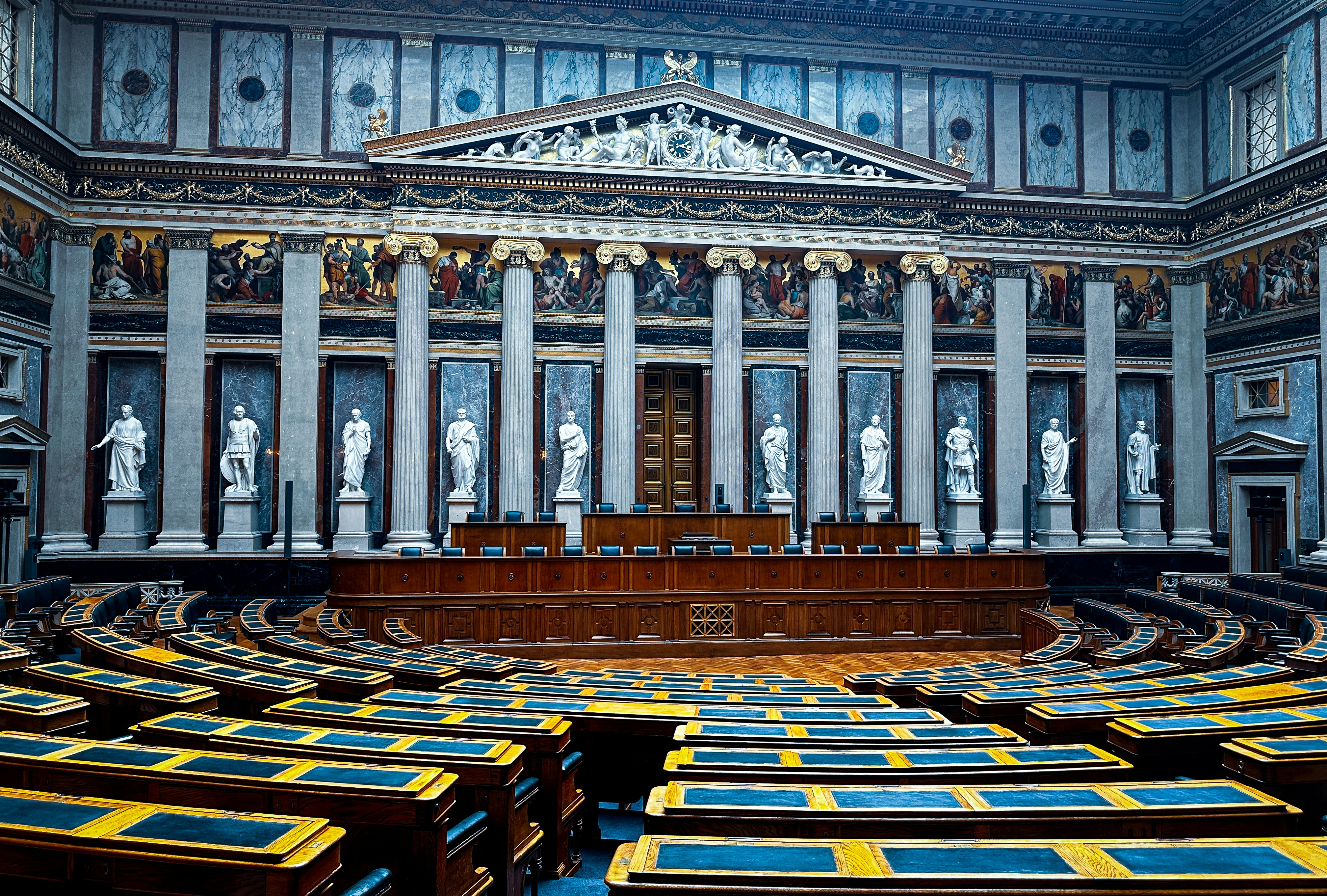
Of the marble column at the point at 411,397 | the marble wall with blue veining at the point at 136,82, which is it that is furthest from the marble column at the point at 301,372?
the marble wall with blue veining at the point at 136,82

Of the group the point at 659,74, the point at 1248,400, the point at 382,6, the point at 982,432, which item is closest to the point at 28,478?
the point at 382,6

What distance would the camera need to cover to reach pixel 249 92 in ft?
63.3

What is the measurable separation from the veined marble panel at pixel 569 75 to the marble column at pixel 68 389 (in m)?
10.7

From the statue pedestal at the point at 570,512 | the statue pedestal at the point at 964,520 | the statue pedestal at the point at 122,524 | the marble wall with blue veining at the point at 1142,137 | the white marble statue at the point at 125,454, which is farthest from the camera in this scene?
the marble wall with blue veining at the point at 1142,137

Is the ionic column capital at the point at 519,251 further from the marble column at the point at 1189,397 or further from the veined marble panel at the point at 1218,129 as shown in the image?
the veined marble panel at the point at 1218,129

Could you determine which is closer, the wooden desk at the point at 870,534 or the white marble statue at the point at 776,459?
the wooden desk at the point at 870,534

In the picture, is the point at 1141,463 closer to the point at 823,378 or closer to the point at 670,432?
the point at 823,378

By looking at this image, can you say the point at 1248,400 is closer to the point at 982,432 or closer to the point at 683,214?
the point at 982,432

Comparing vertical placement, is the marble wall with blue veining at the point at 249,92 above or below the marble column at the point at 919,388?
above

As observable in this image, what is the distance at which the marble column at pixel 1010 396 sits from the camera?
67.5 ft

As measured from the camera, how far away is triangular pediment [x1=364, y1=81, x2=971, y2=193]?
18.7 meters

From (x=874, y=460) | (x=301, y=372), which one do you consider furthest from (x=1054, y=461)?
(x=301, y=372)

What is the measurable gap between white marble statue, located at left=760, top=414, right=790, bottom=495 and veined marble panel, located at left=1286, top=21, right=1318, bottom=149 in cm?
1254

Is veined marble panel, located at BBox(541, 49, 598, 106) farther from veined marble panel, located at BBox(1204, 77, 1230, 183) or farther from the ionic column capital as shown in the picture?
veined marble panel, located at BBox(1204, 77, 1230, 183)
